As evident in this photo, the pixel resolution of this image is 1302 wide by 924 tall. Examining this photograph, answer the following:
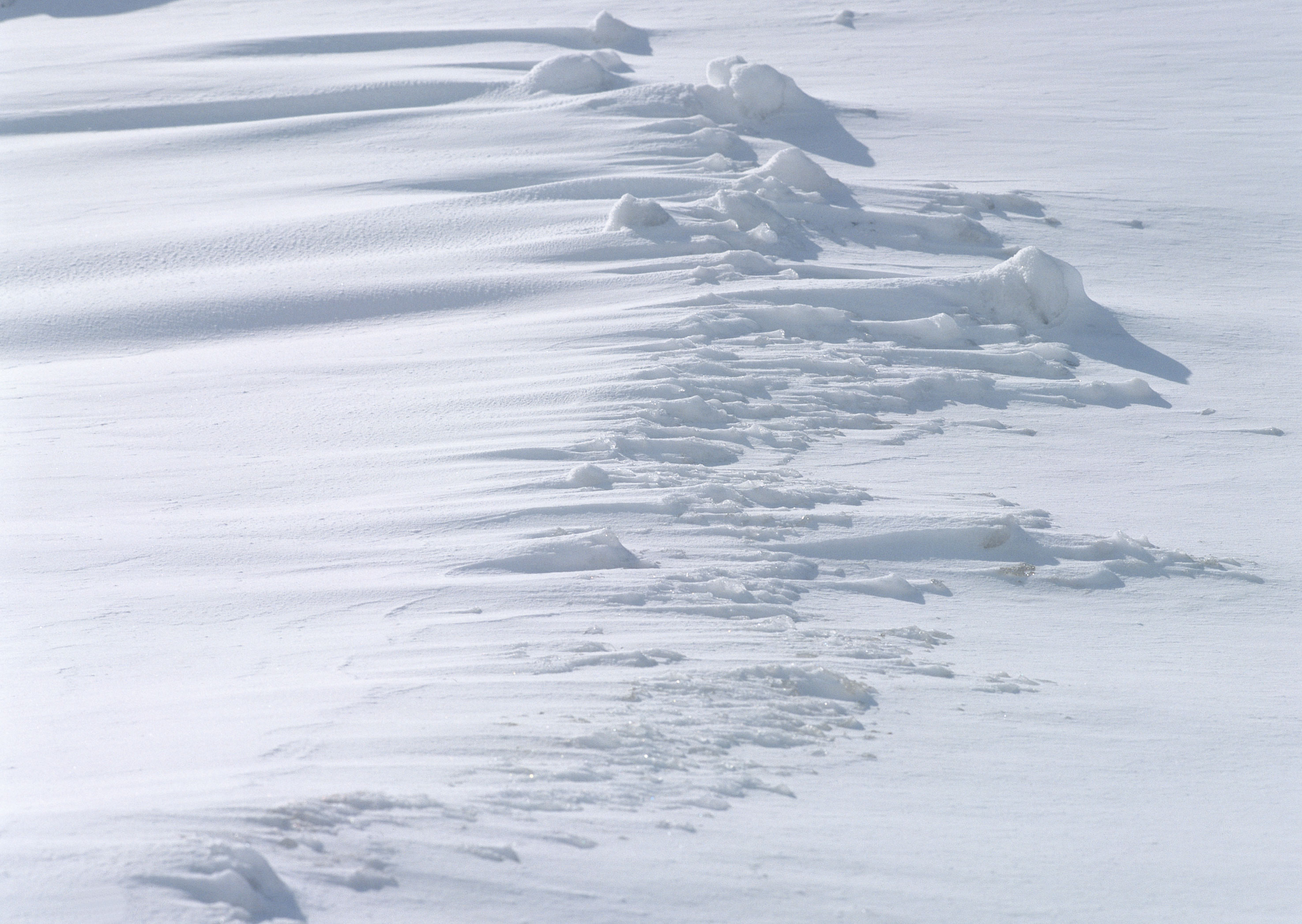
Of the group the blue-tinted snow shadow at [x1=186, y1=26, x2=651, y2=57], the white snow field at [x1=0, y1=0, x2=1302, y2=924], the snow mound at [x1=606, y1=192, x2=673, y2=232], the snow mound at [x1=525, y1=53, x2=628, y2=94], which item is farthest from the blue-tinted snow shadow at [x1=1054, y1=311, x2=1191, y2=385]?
the blue-tinted snow shadow at [x1=186, y1=26, x2=651, y2=57]

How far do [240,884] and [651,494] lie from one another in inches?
74.4

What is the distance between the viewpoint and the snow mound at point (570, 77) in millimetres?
7047

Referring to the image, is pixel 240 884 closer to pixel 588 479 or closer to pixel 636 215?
pixel 588 479

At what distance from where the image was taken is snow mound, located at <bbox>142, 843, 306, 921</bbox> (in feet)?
4.84

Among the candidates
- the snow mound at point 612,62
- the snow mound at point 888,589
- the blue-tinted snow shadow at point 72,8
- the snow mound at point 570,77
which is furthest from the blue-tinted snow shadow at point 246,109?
the snow mound at point 888,589

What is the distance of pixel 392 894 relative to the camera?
1.58 meters

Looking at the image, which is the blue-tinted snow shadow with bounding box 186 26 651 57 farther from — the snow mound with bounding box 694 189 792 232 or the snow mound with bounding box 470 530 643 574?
the snow mound with bounding box 470 530 643 574

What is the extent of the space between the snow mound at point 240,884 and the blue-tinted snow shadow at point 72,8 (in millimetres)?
10036

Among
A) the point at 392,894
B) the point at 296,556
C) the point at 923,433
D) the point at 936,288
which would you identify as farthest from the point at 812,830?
the point at 936,288

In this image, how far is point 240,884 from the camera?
149 centimetres

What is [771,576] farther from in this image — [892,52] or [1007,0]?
[1007,0]

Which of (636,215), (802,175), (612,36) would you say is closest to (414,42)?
(612,36)

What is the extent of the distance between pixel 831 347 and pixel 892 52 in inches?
185

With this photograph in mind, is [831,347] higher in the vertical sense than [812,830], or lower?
higher
